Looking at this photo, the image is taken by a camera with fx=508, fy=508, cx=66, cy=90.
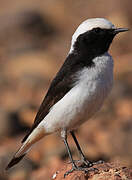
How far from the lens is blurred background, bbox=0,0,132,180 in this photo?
46.0 ft

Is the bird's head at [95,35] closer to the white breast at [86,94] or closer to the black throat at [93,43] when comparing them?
the black throat at [93,43]

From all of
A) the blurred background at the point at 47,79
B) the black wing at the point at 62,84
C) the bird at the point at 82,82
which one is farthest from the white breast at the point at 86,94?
the blurred background at the point at 47,79

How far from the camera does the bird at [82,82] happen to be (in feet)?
27.5

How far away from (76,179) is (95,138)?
8.22 m

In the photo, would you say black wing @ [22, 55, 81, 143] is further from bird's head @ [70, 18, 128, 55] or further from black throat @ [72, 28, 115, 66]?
bird's head @ [70, 18, 128, 55]

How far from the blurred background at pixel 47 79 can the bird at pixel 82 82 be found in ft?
8.42

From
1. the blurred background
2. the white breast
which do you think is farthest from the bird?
the blurred background

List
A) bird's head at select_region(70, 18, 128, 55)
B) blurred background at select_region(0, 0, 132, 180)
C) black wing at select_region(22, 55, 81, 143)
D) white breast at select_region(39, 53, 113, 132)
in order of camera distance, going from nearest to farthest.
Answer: white breast at select_region(39, 53, 113, 132), black wing at select_region(22, 55, 81, 143), bird's head at select_region(70, 18, 128, 55), blurred background at select_region(0, 0, 132, 180)

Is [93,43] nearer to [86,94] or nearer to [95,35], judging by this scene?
[95,35]

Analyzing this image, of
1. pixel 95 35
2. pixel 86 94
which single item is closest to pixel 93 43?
pixel 95 35

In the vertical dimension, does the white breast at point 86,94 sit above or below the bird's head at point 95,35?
below

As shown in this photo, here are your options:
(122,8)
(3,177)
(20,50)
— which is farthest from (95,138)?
(122,8)

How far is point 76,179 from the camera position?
8148 mm

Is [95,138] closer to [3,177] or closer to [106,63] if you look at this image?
[3,177]
